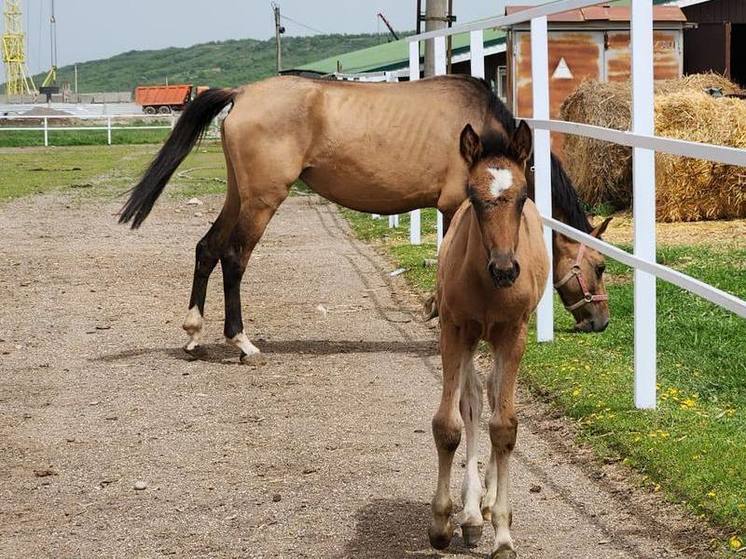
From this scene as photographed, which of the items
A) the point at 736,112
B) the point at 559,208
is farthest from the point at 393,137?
the point at 736,112

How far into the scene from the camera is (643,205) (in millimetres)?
6633

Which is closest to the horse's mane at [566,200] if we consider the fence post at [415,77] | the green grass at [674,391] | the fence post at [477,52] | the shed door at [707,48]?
the green grass at [674,391]

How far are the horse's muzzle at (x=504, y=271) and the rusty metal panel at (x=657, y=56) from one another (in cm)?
1645

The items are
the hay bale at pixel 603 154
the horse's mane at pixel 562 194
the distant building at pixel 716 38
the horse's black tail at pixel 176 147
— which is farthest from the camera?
the distant building at pixel 716 38

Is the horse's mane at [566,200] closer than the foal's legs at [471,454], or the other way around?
the foal's legs at [471,454]

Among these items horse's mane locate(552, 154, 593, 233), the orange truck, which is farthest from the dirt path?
the orange truck

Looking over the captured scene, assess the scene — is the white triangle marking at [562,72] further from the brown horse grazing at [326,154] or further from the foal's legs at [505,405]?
the foal's legs at [505,405]

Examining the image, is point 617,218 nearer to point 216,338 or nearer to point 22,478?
point 216,338

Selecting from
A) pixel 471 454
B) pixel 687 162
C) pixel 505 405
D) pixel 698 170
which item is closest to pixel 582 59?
pixel 687 162

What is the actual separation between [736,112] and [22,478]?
A: 11.1 m

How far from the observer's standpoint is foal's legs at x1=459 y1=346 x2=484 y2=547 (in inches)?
198

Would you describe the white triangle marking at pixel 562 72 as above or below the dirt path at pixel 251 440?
above

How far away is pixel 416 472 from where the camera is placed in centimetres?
605

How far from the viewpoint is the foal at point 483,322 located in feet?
15.4
